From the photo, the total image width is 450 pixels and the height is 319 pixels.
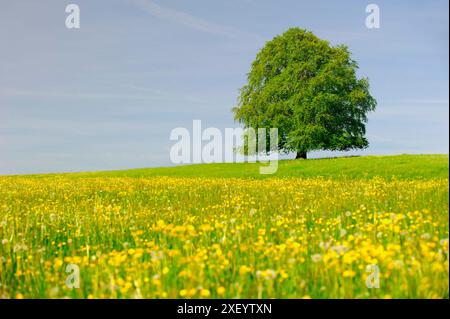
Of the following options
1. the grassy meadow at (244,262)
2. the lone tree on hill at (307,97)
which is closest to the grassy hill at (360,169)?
the lone tree on hill at (307,97)

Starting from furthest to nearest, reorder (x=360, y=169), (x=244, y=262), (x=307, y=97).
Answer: (x=307, y=97) < (x=360, y=169) < (x=244, y=262)

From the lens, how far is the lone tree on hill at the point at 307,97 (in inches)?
1581

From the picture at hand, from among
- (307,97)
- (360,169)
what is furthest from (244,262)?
(307,97)

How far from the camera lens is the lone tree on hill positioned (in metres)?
40.2

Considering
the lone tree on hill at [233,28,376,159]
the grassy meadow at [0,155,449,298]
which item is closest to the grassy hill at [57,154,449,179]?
the lone tree on hill at [233,28,376,159]

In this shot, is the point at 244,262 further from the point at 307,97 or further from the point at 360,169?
the point at 307,97

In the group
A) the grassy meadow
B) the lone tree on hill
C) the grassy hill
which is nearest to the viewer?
the grassy meadow

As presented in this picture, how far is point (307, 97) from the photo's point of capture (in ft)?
134

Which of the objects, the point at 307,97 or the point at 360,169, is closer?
the point at 360,169

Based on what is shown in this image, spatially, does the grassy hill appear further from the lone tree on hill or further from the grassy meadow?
the grassy meadow

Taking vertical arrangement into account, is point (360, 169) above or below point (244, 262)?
above

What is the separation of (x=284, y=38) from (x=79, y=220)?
38459 millimetres
